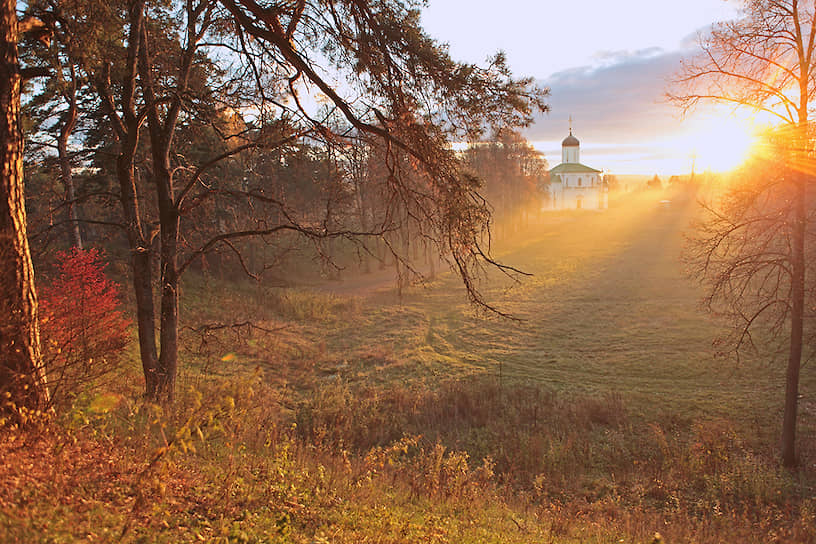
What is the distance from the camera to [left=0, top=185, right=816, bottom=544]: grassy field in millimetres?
3740

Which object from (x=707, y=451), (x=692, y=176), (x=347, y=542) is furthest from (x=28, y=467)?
(x=692, y=176)

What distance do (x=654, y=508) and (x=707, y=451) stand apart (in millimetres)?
2880

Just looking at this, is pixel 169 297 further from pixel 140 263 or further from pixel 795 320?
pixel 795 320

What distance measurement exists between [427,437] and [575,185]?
322ft

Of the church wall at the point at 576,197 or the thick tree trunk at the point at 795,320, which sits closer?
the thick tree trunk at the point at 795,320

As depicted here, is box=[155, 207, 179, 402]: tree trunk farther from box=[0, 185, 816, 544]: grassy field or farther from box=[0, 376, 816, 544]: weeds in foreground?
box=[0, 376, 816, 544]: weeds in foreground

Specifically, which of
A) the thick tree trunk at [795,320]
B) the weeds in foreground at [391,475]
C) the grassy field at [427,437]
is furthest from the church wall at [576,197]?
the weeds in foreground at [391,475]

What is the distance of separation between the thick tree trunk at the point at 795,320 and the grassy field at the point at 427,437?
491 millimetres

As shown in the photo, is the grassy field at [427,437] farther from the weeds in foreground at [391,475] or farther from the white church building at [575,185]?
the white church building at [575,185]

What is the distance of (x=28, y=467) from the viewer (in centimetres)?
345

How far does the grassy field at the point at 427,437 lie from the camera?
374 centimetres

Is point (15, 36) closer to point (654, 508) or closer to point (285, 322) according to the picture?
point (654, 508)

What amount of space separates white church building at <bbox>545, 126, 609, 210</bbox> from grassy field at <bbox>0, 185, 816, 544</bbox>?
7538cm

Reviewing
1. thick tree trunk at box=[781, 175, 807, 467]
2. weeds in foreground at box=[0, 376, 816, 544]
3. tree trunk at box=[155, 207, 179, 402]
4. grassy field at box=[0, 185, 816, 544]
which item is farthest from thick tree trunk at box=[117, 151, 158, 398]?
thick tree trunk at box=[781, 175, 807, 467]
